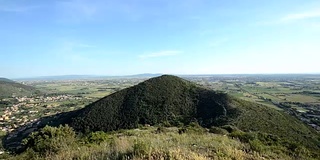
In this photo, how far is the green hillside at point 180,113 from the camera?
141ft

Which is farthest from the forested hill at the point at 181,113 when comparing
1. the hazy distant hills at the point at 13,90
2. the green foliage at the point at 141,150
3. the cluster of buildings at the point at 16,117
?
the hazy distant hills at the point at 13,90

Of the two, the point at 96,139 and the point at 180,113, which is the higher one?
the point at 96,139

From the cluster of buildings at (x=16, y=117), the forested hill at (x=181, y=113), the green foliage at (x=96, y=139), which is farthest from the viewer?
the cluster of buildings at (x=16, y=117)

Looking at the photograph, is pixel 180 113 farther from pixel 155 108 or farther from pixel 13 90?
pixel 13 90

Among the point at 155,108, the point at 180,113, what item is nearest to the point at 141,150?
the point at 180,113

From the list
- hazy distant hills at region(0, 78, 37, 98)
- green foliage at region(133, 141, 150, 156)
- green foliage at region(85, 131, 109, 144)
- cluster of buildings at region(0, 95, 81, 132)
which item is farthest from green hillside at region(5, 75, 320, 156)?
hazy distant hills at region(0, 78, 37, 98)

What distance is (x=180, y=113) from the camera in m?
Result: 51.7

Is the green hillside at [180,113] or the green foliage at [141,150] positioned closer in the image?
the green foliage at [141,150]

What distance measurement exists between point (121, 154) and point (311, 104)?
98337mm

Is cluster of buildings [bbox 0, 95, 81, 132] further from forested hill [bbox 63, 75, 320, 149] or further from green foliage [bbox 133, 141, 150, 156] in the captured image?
green foliage [bbox 133, 141, 150, 156]

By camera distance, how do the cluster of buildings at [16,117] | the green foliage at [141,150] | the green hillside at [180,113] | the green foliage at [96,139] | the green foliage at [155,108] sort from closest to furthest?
the green foliage at [141,150] → the green foliage at [96,139] → the green hillside at [180,113] → the green foliage at [155,108] → the cluster of buildings at [16,117]

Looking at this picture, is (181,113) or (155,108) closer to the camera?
(181,113)

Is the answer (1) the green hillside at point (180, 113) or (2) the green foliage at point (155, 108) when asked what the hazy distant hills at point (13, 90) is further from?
(2) the green foliage at point (155, 108)

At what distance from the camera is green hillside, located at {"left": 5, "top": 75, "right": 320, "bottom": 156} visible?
1687 inches
